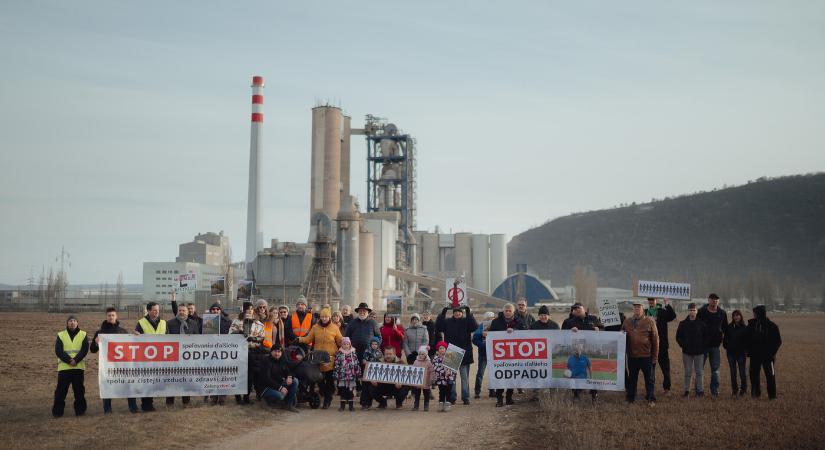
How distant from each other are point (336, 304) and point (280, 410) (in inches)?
1878

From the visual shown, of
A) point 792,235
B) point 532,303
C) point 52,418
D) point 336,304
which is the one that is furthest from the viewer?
point 792,235

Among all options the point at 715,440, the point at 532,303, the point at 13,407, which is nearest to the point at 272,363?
the point at 13,407

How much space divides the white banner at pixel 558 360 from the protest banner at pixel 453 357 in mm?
620

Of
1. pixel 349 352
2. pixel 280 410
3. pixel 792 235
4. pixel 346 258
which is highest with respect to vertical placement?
pixel 792 235

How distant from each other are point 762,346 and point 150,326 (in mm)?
12222

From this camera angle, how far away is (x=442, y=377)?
15469 millimetres

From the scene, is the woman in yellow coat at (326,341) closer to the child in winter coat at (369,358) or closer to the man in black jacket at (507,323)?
the child in winter coat at (369,358)

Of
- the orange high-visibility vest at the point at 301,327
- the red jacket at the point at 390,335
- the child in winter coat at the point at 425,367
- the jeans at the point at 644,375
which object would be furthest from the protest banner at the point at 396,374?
the jeans at the point at 644,375

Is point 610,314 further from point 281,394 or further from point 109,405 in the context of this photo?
point 109,405

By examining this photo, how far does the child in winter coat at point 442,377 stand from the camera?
15414mm

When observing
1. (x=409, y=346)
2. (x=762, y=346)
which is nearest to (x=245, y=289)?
(x=409, y=346)

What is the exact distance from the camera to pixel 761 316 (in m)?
15.8

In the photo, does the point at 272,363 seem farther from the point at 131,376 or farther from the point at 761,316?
the point at 761,316

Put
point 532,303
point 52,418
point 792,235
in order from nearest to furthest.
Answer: point 52,418, point 532,303, point 792,235
